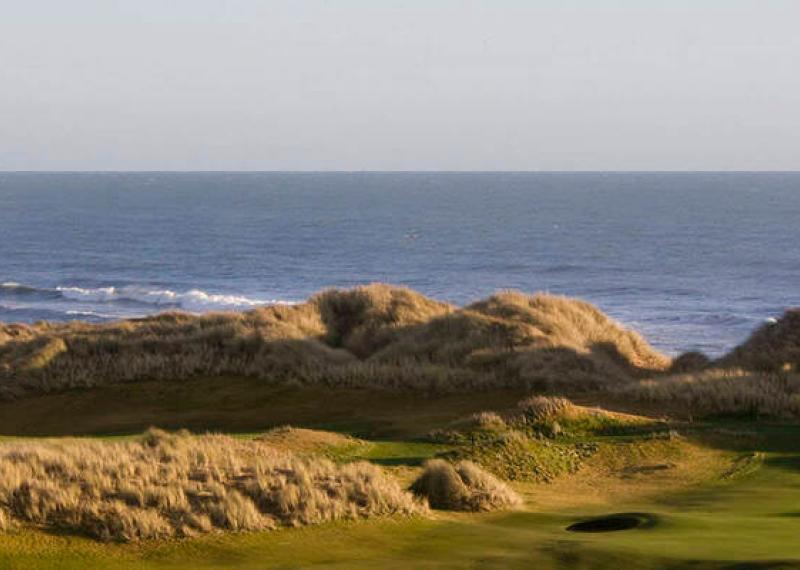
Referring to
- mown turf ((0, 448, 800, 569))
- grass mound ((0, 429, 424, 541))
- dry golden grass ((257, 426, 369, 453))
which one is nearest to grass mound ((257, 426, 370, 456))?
dry golden grass ((257, 426, 369, 453))

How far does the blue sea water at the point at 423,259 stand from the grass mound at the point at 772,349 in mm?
23980

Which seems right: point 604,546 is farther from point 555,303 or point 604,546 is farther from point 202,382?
point 555,303

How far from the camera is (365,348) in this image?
Answer: 101 ft

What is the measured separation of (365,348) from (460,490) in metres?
16.0

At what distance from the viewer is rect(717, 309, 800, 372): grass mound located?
27594 millimetres

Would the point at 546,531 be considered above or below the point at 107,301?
above

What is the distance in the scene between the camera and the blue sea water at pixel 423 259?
71625mm

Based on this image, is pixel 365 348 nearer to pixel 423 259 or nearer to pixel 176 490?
pixel 176 490

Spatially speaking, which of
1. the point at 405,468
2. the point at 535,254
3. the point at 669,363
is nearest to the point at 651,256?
the point at 535,254

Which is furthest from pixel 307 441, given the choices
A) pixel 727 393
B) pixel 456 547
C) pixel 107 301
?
pixel 107 301

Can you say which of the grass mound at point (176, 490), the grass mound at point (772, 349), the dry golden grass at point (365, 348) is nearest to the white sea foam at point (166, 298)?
the dry golden grass at point (365, 348)

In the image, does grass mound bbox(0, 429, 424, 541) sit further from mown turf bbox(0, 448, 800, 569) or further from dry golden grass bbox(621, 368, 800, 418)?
dry golden grass bbox(621, 368, 800, 418)

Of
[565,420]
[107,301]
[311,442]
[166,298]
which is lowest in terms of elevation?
[107,301]

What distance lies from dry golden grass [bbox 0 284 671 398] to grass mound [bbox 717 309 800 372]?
236 centimetres
